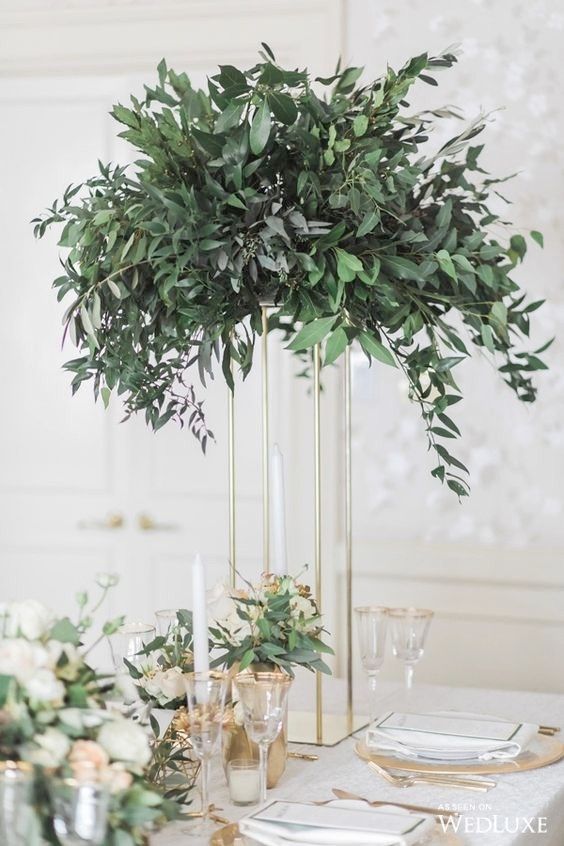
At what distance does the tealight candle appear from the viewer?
143cm

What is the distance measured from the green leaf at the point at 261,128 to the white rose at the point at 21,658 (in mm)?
749

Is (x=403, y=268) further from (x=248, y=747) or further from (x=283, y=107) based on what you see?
(x=248, y=747)

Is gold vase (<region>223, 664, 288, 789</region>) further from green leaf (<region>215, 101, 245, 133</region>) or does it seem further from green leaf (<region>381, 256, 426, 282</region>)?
green leaf (<region>215, 101, 245, 133</region>)

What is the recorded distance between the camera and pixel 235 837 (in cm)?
129

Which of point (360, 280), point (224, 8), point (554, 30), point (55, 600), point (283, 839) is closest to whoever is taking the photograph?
point (283, 839)

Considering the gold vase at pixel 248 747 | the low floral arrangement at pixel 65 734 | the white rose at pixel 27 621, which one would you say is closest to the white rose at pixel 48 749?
the low floral arrangement at pixel 65 734

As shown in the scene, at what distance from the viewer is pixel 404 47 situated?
2871mm

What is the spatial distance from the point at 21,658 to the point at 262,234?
2.41ft

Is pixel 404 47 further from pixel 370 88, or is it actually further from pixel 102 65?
pixel 370 88

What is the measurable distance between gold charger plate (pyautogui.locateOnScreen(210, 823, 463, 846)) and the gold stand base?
0.43 meters

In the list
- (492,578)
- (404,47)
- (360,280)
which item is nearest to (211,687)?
(360,280)

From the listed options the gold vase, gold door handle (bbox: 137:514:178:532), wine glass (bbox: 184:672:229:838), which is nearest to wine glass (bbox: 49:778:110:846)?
wine glass (bbox: 184:672:229:838)

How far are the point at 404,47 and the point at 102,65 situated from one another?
86cm

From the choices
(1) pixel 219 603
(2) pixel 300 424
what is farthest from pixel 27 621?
(2) pixel 300 424
